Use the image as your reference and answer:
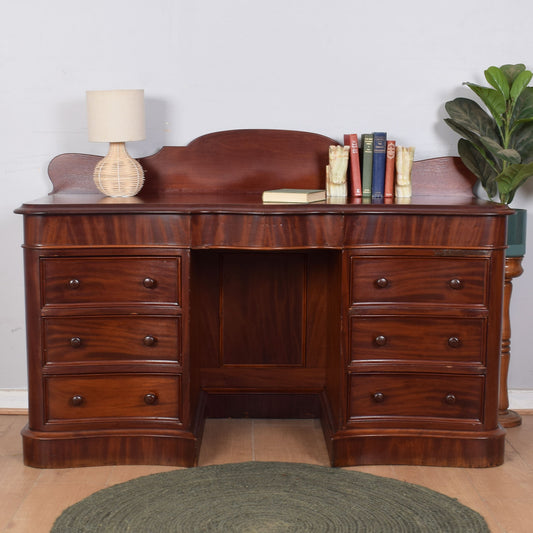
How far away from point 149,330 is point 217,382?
61cm

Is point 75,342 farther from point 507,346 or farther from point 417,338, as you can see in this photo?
point 507,346

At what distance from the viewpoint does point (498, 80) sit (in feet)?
9.23

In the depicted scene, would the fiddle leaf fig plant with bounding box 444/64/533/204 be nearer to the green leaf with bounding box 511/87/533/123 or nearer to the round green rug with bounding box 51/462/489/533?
the green leaf with bounding box 511/87/533/123

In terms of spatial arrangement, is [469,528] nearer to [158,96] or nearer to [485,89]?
[485,89]

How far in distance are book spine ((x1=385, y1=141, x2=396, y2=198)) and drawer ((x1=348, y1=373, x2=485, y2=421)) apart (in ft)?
2.25

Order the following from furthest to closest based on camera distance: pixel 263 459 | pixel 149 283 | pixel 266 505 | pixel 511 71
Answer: pixel 511 71
pixel 263 459
pixel 149 283
pixel 266 505

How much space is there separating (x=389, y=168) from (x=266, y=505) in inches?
50.1

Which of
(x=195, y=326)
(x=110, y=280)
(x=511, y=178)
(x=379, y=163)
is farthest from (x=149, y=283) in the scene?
(x=511, y=178)

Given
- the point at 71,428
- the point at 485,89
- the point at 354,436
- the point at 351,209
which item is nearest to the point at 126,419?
the point at 71,428

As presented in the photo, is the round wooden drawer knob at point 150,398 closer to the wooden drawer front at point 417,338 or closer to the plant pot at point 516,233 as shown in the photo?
the wooden drawer front at point 417,338

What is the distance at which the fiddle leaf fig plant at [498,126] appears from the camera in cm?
277

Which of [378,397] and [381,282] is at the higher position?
[381,282]

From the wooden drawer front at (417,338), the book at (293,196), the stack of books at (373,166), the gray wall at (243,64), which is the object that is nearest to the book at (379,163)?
the stack of books at (373,166)

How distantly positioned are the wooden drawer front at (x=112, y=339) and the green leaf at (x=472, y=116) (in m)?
1.25
